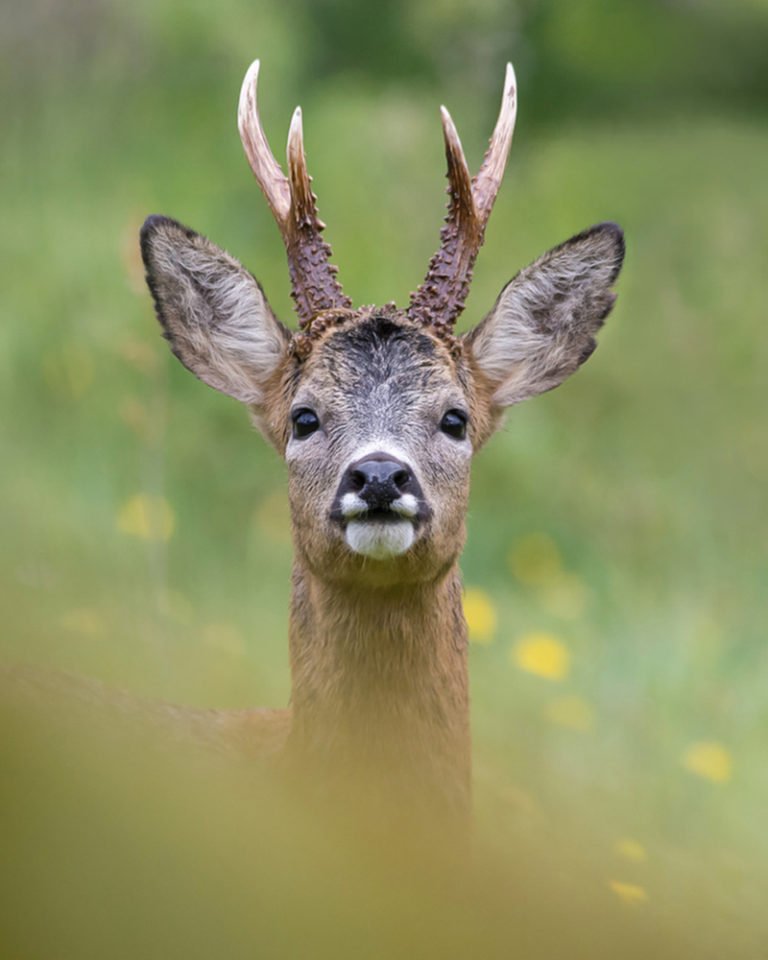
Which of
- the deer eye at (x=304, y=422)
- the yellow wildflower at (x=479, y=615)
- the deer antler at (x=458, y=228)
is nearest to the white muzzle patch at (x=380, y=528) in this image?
the deer eye at (x=304, y=422)

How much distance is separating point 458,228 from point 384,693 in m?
1.39

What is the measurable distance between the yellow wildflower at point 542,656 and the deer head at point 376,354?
299 centimetres

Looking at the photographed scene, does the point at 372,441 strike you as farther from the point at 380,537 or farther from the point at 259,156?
the point at 259,156

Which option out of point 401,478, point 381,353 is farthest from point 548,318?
point 401,478

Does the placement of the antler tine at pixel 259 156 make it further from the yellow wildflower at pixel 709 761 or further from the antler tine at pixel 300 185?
the yellow wildflower at pixel 709 761

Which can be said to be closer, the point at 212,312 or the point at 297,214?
the point at 297,214

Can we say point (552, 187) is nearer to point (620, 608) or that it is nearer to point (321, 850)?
point (620, 608)

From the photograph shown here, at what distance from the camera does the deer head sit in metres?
4.10

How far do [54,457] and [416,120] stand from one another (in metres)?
3.96

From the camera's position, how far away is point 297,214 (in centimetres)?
437

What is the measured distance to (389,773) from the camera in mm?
4262

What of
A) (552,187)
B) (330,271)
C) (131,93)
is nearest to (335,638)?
(330,271)

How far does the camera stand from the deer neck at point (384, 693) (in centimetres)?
426

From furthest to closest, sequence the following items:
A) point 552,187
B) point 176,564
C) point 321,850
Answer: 1. point 552,187
2. point 176,564
3. point 321,850
